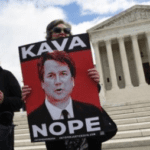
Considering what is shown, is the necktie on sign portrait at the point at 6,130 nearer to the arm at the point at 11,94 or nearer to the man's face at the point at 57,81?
the arm at the point at 11,94

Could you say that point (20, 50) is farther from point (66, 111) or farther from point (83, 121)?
point (83, 121)

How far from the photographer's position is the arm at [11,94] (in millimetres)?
2566

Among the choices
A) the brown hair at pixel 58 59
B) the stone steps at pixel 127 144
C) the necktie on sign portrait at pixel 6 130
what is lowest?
the stone steps at pixel 127 144

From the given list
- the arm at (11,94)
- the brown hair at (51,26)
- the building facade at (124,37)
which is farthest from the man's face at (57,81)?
the building facade at (124,37)

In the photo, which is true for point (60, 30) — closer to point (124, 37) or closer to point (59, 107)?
point (59, 107)

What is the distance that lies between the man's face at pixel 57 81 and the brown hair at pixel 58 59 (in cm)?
4

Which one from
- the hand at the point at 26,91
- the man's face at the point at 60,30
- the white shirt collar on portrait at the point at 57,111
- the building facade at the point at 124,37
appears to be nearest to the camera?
the white shirt collar on portrait at the point at 57,111

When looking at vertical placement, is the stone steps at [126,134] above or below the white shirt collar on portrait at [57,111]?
below

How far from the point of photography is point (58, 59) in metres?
2.68

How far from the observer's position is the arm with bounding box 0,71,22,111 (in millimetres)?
2566

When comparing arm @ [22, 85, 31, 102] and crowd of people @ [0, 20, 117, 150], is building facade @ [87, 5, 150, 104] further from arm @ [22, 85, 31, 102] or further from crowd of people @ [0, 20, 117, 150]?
arm @ [22, 85, 31, 102]

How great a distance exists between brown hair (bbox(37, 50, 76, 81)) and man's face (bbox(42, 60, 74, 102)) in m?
0.04

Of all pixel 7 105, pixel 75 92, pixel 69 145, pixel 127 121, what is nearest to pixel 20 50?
pixel 7 105

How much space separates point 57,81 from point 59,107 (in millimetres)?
369
